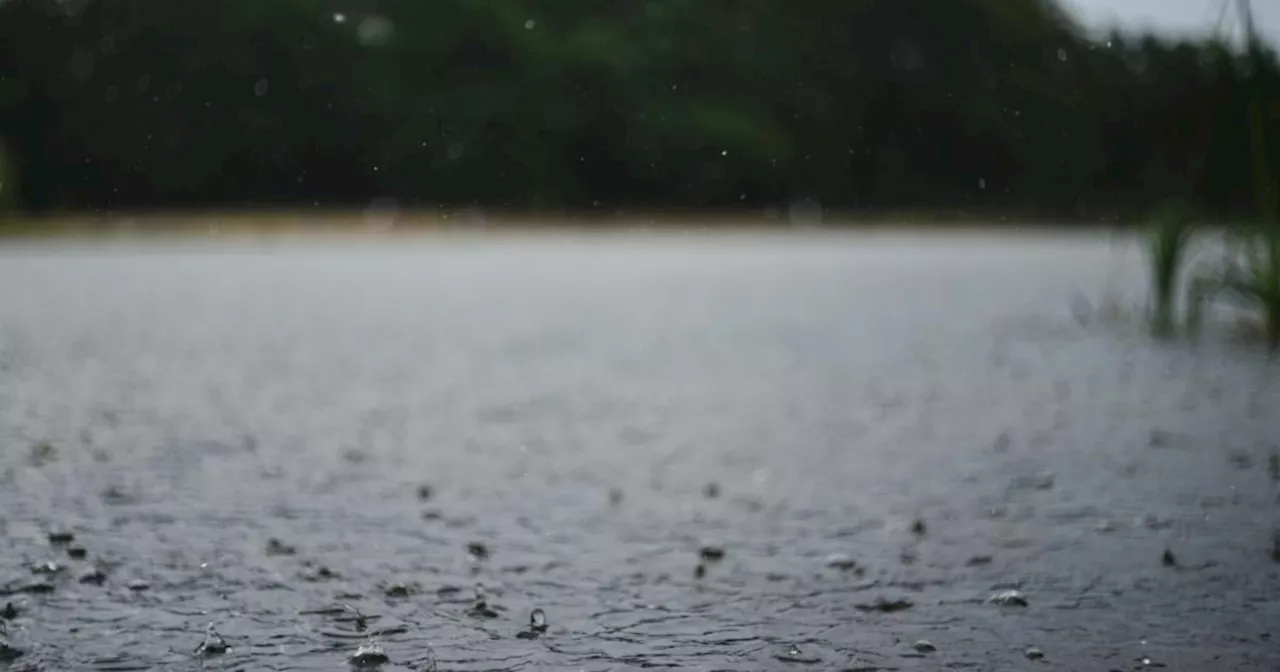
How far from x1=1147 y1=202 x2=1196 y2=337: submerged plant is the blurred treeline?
287 inches

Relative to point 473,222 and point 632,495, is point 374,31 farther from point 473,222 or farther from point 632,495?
point 632,495

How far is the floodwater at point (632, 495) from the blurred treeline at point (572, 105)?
9175mm

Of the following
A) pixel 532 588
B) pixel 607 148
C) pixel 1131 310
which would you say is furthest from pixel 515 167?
pixel 532 588

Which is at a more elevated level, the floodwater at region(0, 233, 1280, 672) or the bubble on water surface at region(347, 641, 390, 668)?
the floodwater at region(0, 233, 1280, 672)

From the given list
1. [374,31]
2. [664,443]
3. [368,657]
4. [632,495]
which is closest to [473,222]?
[374,31]

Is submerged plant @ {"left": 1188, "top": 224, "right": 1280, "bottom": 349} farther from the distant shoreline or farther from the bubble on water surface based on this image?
the distant shoreline

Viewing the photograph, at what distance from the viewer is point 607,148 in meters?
25.5

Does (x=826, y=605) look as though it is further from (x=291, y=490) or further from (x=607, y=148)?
(x=607, y=148)

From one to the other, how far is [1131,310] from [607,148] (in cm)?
1866

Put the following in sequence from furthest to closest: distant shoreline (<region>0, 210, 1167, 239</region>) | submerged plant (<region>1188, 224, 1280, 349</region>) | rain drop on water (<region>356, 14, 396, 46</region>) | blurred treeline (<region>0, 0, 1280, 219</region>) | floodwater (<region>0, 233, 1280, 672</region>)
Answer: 1. rain drop on water (<region>356, 14, 396, 46</region>)
2. distant shoreline (<region>0, 210, 1167, 239</region>)
3. blurred treeline (<region>0, 0, 1280, 219</region>)
4. submerged plant (<region>1188, 224, 1280, 349</region>)
5. floodwater (<region>0, 233, 1280, 672</region>)

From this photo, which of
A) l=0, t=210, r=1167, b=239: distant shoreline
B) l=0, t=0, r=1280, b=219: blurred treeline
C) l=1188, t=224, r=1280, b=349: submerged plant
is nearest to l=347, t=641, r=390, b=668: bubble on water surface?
l=1188, t=224, r=1280, b=349: submerged plant

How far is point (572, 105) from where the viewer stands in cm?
2552

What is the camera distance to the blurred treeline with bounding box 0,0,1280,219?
56.6 ft

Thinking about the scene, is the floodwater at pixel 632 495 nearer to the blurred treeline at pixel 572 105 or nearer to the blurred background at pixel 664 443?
the blurred background at pixel 664 443
